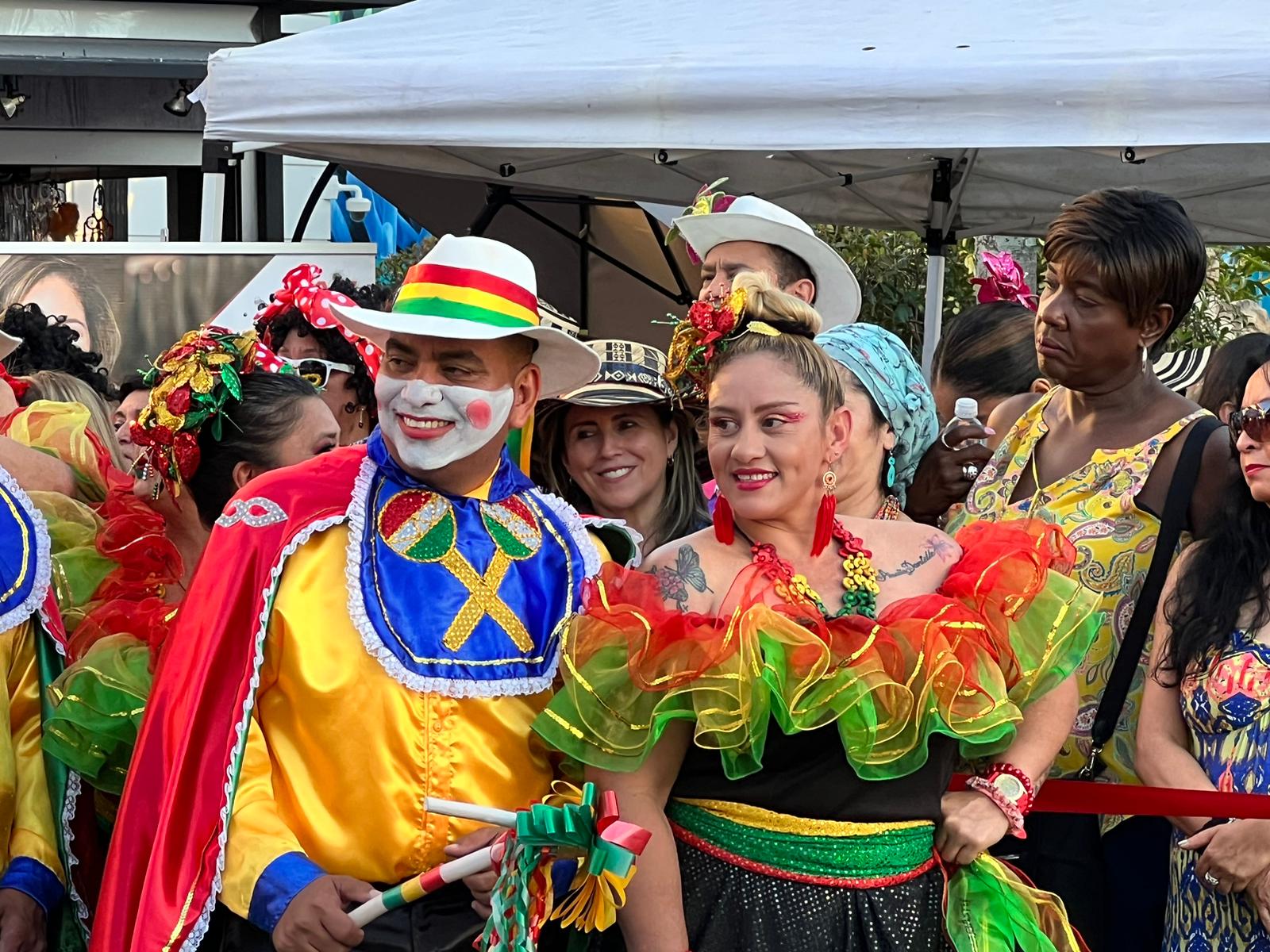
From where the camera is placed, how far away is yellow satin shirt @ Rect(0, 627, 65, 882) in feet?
11.2

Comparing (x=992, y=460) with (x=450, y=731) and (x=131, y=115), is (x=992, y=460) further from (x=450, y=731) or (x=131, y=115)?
(x=131, y=115)

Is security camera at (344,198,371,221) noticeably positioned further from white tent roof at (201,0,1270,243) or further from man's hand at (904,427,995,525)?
man's hand at (904,427,995,525)

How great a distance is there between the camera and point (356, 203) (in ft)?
37.4

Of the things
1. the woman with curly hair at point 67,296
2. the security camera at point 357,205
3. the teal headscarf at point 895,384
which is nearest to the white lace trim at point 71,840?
the teal headscarf at point 895,384

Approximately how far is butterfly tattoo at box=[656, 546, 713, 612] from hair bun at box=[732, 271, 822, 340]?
17.6 inches

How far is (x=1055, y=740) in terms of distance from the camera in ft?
10.00

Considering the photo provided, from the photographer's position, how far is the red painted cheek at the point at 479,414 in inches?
123

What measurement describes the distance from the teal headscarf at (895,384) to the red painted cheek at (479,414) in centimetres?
86

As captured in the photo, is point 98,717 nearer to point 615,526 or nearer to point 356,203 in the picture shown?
point 615,526

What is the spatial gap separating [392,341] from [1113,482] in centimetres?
165

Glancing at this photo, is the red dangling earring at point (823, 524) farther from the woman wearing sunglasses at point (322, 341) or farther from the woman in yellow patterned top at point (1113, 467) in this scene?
the woman wearing sunglasses at point (322, 341)

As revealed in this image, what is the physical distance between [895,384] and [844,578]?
2.83ft

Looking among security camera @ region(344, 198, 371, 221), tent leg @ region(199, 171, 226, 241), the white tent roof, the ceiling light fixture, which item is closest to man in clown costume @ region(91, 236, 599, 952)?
the white tent roof

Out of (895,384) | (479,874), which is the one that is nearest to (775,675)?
(479,874)
